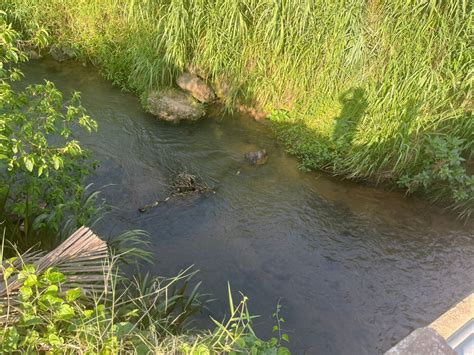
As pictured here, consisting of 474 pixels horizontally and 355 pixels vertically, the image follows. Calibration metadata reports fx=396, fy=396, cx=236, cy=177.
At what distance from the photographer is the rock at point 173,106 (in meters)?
Answer: 6.31

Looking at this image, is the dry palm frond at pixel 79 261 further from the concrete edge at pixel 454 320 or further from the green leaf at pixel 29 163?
the concrete edge at pixel 454 320

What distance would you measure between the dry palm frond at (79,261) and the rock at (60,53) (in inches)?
223

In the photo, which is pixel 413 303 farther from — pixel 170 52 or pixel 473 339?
pixel 170 52

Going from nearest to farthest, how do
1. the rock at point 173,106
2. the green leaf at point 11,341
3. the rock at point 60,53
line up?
the green leaf at point 11,341 → the rock at point 173,106 → the rock at point 60,53

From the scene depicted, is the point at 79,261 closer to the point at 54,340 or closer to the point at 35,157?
the point at 54,340

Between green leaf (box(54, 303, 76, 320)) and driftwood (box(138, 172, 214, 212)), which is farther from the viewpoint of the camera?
driftwood (box(138, 172, 214, 212))

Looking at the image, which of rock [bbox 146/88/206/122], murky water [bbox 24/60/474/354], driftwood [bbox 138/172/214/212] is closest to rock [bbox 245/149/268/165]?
murky water [bbox 24/60/474/354]

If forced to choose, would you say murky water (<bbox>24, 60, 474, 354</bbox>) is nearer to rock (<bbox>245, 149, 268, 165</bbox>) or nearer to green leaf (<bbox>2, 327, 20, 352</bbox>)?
rock (<bbox>245, 149, 268, 165</bbox>)

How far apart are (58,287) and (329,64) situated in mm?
4744

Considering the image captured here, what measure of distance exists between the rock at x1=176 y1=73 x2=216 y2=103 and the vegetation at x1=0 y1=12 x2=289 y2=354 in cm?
299

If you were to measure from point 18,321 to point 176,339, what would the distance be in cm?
78

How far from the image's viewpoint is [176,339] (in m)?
2.09

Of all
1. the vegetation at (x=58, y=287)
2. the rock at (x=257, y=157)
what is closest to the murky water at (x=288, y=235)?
the rock at (x=257, y=157)

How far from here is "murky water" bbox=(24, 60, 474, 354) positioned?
3941 mm
